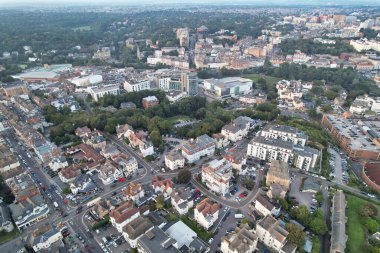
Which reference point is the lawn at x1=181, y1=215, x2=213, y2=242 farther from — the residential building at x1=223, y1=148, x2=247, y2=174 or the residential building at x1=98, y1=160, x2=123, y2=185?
the residential building at x1=98, y1=160, x2=123, y2=185

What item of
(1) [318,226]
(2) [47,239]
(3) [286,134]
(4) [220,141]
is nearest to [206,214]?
(1) [318,226]

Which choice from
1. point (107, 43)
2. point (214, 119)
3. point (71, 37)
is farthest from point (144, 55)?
point (214, 119)

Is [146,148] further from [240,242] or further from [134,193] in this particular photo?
[240,242]

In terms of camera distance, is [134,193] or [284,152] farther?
[284,152]

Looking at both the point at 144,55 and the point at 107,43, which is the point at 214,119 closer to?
the point at 144,55

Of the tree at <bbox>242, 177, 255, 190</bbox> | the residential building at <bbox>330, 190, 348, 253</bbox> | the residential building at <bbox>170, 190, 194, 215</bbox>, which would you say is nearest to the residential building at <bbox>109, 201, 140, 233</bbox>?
the residential building at <bbox>170, 190, 194, 215</bbox>

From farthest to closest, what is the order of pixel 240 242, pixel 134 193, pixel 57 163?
1. pixel 57 163
2. pixel 134 193
3. pixel 240 242
